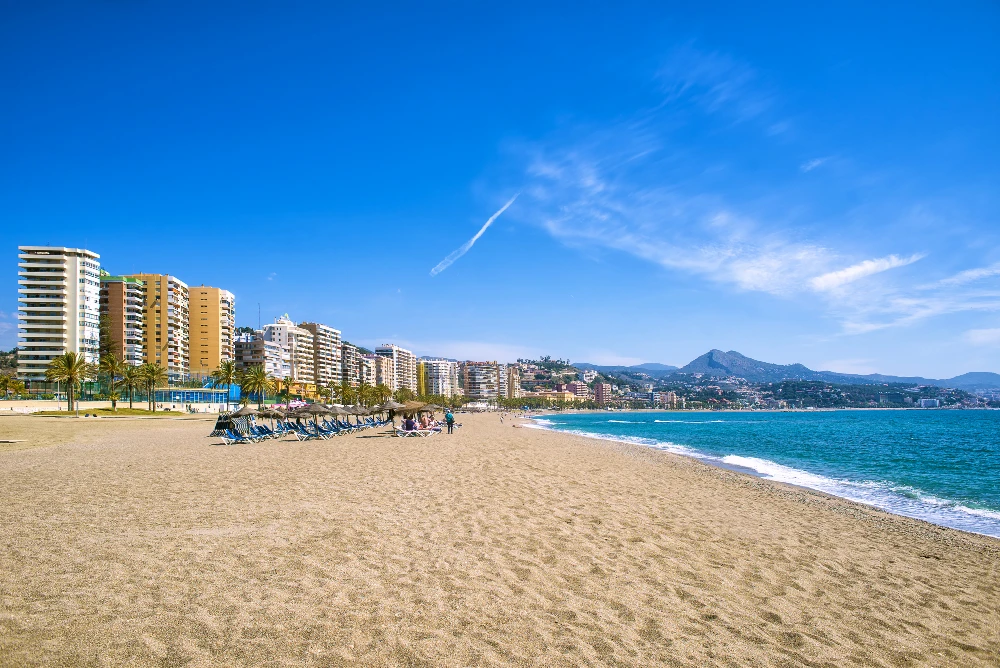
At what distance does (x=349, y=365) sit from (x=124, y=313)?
71.5 metres

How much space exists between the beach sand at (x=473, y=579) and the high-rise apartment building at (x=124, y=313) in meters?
108

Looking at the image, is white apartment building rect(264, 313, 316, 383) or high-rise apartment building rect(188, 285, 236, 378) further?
white apartment building rect(264, 313, 316, 383)

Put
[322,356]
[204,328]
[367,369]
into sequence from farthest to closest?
1. [367,369]
2. [322,356]
3. [204,328]

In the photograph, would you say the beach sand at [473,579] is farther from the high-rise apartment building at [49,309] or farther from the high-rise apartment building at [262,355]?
the high-rise apartment building at [262,355]

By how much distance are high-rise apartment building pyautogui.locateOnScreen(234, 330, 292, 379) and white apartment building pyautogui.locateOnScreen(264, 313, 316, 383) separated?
4.94ft

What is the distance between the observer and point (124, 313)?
106 meters

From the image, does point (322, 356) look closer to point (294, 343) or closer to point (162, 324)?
point (294, 343)

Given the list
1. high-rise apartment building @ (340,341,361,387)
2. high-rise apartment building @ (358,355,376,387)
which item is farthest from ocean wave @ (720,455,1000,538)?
high-rise apartment building @ (358,355,376,387)

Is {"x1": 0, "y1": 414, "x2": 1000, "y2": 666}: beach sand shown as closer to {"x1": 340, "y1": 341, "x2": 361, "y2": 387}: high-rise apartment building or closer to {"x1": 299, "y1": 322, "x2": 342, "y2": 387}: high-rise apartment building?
{"x1": 299, "y1": 322, "x2": 342, "y2": 387}: high-rise apartment building

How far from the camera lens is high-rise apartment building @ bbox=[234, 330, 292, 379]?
130 m

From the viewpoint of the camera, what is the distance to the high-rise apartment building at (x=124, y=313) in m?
104

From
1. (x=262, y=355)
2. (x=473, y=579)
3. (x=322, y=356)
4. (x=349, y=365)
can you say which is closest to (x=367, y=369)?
(x=349, y=365)

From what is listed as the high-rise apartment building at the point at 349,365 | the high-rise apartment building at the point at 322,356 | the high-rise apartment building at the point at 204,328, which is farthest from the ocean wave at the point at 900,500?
the high-rise apartment building at the point at 349,365

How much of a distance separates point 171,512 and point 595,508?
7.10 metres
